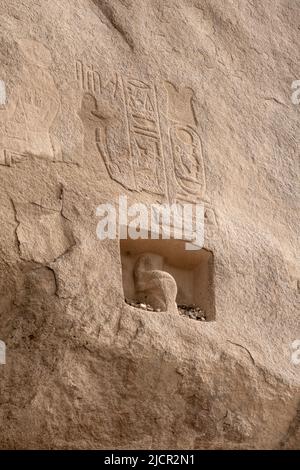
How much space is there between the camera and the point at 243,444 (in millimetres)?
4090

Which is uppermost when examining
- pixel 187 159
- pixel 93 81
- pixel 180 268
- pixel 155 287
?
pixel 93 81

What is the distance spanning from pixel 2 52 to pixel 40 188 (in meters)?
0.64

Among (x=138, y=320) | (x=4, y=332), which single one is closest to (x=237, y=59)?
(x=138, y=320)

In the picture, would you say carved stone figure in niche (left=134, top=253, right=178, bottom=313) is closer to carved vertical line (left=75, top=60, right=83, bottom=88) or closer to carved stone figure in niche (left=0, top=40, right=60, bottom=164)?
carved stone figure in niche (left=0, top=40, right=60, bottom=164)

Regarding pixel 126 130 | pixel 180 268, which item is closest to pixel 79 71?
pixel 126 130

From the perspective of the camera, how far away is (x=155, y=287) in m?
4.11

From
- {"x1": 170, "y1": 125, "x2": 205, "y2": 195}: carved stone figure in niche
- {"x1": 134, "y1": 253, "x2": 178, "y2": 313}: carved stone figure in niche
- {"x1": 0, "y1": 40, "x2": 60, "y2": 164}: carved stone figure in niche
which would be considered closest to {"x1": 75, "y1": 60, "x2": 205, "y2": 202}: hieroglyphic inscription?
{"x1": 170, "y1": 125, "x2": 205, "y2": 195}: carved stone figure in niche

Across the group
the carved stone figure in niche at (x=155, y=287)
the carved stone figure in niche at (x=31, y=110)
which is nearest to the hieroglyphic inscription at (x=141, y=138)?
the carved stone figure in niche at (x=31, y=110)

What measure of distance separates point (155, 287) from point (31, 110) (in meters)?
0.91

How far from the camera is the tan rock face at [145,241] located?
147 inches

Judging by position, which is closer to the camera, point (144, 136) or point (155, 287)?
point (155, 287)

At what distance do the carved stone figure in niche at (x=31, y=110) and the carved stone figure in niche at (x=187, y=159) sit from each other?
24.7 inches

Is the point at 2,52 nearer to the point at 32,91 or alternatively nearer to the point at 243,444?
the point at 32,91

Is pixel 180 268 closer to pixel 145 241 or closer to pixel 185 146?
pixel 145 241
